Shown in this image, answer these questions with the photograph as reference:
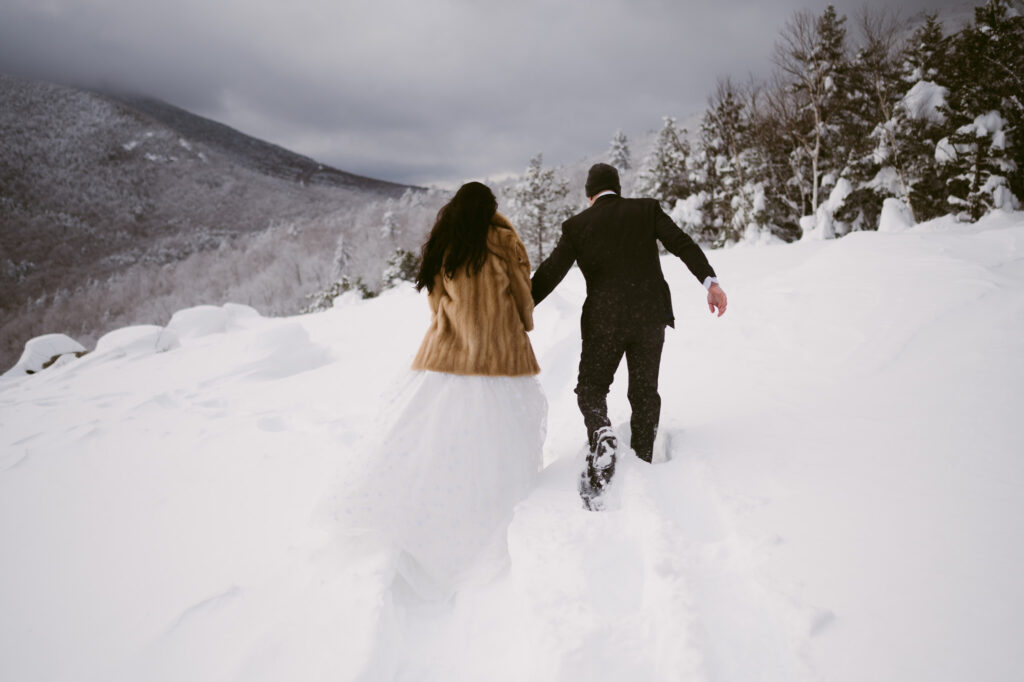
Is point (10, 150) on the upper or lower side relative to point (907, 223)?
upper

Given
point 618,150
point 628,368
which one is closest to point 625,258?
point 628,368

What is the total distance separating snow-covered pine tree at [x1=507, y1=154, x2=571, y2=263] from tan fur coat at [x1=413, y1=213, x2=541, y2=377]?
2878cm

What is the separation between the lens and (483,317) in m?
2.37

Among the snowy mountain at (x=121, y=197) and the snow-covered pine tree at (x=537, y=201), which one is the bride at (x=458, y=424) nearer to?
the snow-covered pine tree at (x=537, y=201)

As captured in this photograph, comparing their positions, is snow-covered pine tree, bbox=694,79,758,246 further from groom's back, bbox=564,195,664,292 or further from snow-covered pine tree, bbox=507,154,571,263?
groom's back, bbox=564,195,664,292

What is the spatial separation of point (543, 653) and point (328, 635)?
97 centimetres

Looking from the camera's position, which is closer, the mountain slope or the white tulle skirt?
the white tulle skirt

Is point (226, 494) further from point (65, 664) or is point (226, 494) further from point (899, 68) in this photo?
point (899, 68)

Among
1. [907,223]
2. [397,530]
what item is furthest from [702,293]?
[907,223]

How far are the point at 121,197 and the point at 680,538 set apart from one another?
125 m

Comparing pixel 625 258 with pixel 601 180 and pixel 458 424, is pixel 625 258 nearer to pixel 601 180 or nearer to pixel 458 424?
pixel 601 180

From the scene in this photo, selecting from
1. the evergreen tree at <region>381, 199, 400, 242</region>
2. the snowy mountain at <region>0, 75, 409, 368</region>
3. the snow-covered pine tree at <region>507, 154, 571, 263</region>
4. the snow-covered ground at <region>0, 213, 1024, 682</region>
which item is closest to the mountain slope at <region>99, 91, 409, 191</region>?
the snowy mountain at <region>0, 75, 409, 368</region>

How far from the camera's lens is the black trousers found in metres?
2.61

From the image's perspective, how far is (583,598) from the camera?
5.59 feet
